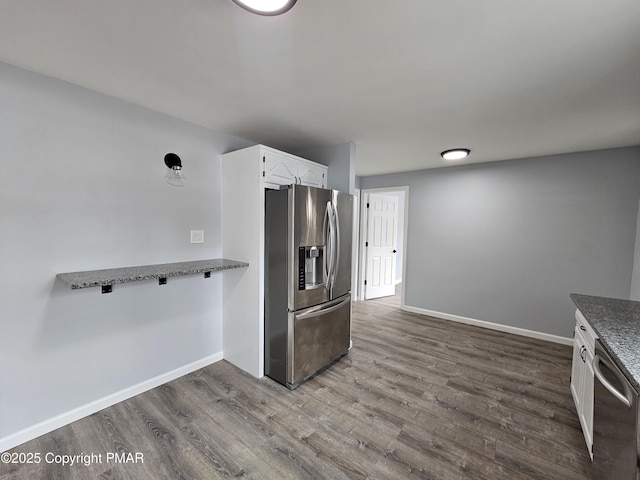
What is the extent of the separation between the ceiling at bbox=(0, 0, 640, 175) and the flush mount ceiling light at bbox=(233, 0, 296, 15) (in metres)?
0.06

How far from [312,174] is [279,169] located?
0.50m

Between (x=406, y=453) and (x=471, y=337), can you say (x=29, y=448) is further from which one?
(x=471, y=337)

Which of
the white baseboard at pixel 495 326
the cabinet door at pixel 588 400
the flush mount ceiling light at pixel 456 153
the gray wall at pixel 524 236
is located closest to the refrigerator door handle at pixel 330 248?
the flush mount ceiling light at pixel 456 153

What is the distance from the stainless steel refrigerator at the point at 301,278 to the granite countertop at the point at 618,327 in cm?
189

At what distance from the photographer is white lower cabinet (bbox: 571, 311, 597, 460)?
170cm

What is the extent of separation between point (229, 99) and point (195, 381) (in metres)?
2.49

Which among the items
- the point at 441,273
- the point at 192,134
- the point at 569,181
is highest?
the point at 192,134

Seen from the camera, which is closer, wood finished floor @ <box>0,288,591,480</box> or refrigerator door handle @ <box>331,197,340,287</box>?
wood finished floor @ <box>0,288,591,480</box>

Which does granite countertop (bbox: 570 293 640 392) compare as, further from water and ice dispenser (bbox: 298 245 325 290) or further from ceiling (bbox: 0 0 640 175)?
water and ice dispenser (bbox: 298 245 325 290)

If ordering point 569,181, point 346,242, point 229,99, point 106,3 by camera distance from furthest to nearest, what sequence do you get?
1. point 569,181
2. point 346,242
3. point 229,99
4. point 106,3

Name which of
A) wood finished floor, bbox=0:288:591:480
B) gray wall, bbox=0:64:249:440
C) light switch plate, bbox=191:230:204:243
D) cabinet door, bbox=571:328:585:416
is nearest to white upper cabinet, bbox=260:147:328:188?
gray wall, bbox=0:64:249:440

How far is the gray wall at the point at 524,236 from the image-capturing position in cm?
318

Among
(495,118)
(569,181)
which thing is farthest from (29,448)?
(569,181)

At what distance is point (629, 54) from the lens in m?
1.44
